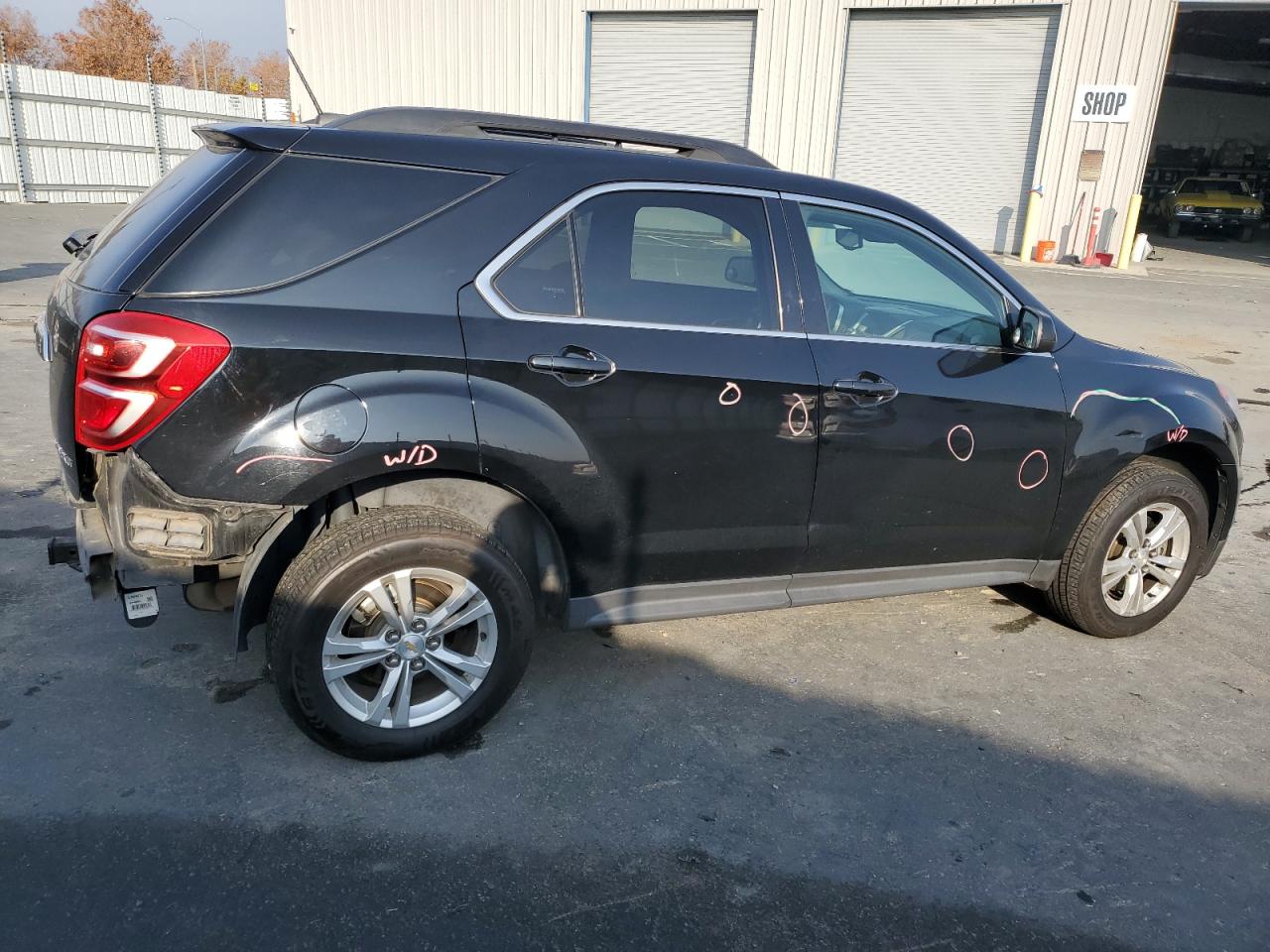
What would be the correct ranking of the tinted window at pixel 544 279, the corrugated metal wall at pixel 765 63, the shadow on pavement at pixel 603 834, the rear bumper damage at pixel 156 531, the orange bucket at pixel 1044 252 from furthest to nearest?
1. the orange bucket at pixel 1044 252
2. the corrugated metal wall at pixel 765 63
3. the tinted window at pixel 544 279
4. the rear bumper damage at pixel 156 531
5. the shadow on pavement at pixel 603 834

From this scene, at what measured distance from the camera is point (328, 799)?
2.91 m

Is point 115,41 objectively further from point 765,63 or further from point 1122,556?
point 1122,556

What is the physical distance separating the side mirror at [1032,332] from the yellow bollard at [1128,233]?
61.3ft

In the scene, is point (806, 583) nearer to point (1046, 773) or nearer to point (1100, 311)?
point (1046, 773)

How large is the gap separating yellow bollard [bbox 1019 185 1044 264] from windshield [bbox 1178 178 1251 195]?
11841 mm

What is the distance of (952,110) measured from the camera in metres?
21.0

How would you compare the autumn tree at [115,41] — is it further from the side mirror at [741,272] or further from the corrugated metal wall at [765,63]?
the side mirror at [741,272]

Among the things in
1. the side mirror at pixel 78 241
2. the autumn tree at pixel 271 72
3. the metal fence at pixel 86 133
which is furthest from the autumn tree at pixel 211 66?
the side mirror at pixel 78 241

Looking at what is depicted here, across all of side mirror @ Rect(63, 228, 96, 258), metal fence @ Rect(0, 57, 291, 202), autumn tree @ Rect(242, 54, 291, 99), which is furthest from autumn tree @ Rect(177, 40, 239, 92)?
side mirror @ Rect(63, 228, 96, 258)

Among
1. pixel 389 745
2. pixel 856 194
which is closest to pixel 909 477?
pixel 856 194

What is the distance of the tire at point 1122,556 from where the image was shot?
402 centimetres

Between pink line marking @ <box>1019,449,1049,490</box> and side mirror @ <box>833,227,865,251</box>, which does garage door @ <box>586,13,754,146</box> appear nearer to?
side mirror @ <box>833,227,865,251</box>

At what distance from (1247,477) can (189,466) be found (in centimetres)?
692

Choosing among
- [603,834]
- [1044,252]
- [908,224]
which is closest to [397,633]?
[603,834]
